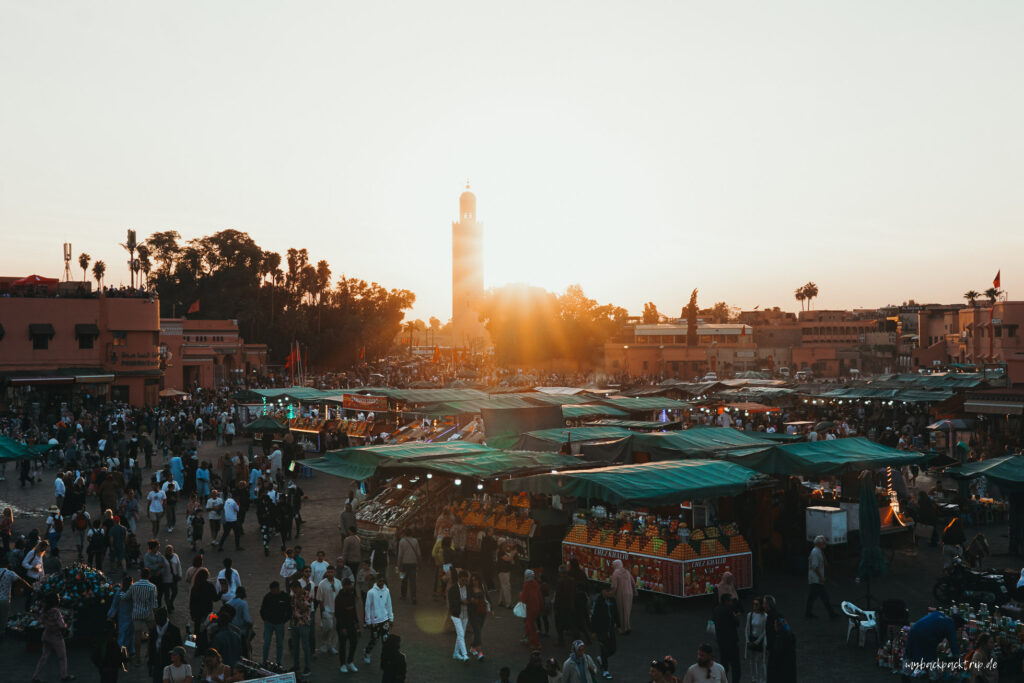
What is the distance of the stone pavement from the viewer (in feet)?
36.2

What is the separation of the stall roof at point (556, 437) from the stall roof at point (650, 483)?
5.30 meters

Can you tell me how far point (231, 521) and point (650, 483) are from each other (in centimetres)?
916

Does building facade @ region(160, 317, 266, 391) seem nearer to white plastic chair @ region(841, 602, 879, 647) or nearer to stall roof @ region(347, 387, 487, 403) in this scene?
stall roof @ region(347, 387, 487, 403)

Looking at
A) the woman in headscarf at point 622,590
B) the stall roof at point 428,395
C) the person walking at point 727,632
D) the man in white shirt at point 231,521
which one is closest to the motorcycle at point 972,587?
the person walking at point 727,632

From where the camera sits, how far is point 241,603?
1090 centimetres

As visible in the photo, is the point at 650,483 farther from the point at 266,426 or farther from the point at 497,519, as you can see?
the point at 266,426

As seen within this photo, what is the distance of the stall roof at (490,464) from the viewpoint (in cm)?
1666

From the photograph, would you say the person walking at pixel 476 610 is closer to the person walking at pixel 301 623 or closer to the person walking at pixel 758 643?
the person walking at pixel 301 623

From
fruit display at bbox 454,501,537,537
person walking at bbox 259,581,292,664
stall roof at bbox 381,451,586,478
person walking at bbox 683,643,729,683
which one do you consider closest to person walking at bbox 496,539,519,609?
fruit display at bbox 454,501,537,537

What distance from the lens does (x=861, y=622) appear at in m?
11.6

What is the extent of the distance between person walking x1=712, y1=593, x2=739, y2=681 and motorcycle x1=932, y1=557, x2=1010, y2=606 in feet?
14.2

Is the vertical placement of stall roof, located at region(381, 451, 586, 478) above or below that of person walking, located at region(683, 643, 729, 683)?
above

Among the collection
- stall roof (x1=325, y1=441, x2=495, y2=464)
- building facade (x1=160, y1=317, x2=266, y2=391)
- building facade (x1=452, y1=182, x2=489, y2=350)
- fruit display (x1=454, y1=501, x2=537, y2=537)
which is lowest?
fruit display (x1=454, y1=501, x2=537, y2=537)

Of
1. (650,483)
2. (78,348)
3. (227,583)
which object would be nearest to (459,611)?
(227,583)
